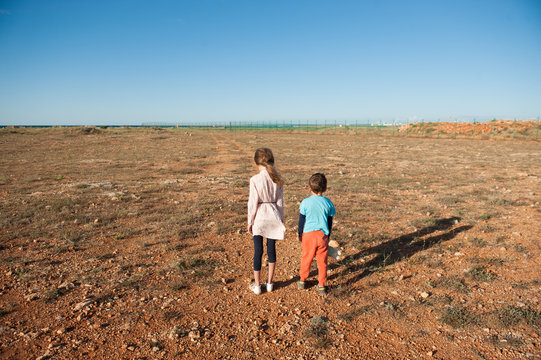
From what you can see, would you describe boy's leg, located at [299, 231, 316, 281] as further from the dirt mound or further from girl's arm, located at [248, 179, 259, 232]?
the dirt mound

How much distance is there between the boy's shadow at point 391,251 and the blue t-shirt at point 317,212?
42.6 inches

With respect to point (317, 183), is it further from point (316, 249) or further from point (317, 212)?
point (316, 249)

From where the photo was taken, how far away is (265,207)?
3734 mm

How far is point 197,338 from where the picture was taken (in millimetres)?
3164

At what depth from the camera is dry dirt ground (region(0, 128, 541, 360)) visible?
122 inches

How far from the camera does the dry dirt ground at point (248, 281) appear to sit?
3.09 meters

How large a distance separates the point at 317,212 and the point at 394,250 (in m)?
2.47

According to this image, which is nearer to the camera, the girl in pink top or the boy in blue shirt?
the girl in pink top

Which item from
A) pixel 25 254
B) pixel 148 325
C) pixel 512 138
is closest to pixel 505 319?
pixel 148 325

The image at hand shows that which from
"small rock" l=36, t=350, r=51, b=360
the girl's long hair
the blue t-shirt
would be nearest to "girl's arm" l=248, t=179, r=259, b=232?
the girl's long hair

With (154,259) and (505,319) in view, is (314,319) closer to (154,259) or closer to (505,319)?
(505,319)

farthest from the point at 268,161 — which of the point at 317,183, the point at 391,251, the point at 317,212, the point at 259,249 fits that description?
the point at 391,251

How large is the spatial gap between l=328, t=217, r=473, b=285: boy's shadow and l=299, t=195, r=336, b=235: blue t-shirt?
1133 mm

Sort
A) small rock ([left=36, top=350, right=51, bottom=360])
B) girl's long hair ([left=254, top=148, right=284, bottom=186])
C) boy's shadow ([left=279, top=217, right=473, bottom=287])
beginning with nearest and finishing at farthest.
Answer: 1. small rock ([left=36, top=350, right=51, bottom=360])
2. girl's long hair ([left=254, top=148, right=284, bottom=186])
3. boy's shadow ([left=279, top=217, right=473, bottom=287])
